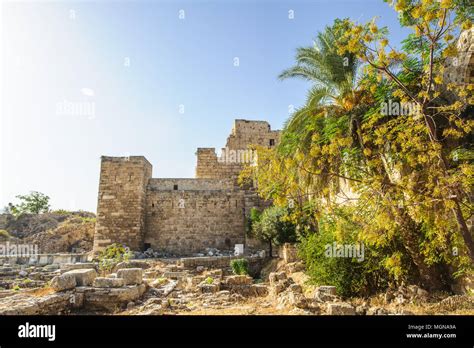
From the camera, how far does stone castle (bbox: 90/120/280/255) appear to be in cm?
1553

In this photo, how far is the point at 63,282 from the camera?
24.0ft

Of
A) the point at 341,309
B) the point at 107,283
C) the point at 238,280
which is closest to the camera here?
the point at 341,309

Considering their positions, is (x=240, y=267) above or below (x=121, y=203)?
below

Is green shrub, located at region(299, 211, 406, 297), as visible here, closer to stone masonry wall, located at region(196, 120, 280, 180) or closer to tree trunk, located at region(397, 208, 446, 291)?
tree trunk, located at region(397, 208, 446, 291)

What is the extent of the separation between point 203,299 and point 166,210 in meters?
9.08

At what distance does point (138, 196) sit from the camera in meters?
15.8

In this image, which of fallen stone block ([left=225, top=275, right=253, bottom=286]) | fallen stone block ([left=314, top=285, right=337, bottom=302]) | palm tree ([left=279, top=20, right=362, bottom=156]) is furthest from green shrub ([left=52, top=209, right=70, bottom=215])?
fallen stone block ([left=314, top=285, right=337, bottom=302])

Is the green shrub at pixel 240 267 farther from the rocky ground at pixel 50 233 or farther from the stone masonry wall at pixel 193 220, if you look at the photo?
the rocky ground at pixel 50 233

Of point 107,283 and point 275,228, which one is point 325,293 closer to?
point 107,283

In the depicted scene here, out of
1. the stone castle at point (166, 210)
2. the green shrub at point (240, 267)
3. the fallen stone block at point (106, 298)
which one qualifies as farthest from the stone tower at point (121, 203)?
the fallen stone block at point (106, 298)

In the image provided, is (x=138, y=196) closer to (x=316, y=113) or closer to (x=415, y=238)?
(x=316, y=113)

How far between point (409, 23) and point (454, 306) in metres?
5.48

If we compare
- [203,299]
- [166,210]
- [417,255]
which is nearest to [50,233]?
[166,210]
